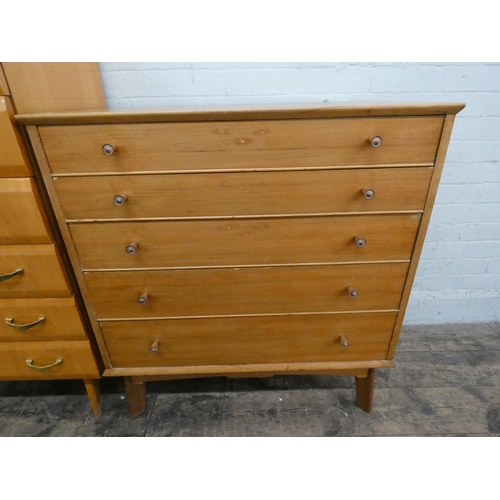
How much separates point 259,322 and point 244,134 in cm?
65

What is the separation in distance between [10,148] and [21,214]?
195 mm

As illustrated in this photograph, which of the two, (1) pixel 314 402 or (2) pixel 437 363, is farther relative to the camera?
(2) pixel 437 363

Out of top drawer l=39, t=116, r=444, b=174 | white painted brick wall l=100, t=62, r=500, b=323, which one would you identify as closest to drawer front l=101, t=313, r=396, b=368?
top drawer l=39, t=116, r=444, b=174

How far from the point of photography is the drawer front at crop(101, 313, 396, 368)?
3.58 feet

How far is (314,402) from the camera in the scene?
52.8 inches

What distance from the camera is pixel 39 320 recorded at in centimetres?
106

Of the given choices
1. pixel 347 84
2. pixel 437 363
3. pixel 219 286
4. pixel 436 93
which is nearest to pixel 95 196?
pixel 219 286

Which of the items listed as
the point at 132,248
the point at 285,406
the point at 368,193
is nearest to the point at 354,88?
Result: the point at 368,193

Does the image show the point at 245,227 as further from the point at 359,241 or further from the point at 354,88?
the point at 354,88

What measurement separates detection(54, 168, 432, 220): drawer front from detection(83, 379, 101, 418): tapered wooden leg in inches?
29.5

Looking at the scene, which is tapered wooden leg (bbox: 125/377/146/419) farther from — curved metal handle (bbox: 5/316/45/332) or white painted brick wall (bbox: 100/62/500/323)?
white painted brick wall (bbox: 100/62/500/323)

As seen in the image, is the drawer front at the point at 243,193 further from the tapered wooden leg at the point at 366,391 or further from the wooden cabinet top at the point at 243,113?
the tapered wooden leg at the point at 366,391

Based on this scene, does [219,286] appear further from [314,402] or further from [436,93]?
[436,93]

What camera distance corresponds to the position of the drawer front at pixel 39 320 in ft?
3.46
